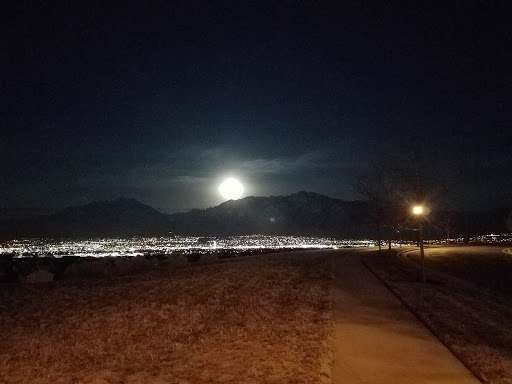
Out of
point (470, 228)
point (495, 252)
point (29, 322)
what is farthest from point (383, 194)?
point (470, 228)

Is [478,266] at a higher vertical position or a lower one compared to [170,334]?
higher

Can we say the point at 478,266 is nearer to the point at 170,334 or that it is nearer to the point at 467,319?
the point at 467,319

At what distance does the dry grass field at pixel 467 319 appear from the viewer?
9828 millimetres

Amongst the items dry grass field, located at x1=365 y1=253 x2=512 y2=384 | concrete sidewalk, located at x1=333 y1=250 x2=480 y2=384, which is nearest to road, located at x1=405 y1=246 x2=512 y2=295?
dry grass field, located at x1=365 y1=253 x2=512 y2=384

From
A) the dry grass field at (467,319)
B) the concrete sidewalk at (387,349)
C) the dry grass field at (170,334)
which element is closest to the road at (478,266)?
the dry grass field at (467,319)

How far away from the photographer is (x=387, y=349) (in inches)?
414

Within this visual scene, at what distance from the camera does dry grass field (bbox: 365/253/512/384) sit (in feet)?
32.2

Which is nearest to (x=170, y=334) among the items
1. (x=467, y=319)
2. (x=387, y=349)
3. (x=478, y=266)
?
(x=387, y=349)

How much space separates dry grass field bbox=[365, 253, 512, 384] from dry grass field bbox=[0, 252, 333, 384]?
9.80 ft

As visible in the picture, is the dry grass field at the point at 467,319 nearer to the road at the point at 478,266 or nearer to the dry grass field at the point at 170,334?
the dry grass field at the point at 170,334

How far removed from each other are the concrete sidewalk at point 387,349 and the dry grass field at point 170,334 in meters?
0.46

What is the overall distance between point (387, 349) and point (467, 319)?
19.4 feet

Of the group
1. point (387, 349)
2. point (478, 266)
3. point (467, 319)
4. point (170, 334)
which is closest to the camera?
point (387, 349)

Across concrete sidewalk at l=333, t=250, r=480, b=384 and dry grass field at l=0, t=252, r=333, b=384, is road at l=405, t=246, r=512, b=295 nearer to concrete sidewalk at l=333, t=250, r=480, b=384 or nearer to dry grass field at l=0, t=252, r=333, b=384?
dry grass field at l=0, t=252, r=333, b=384
